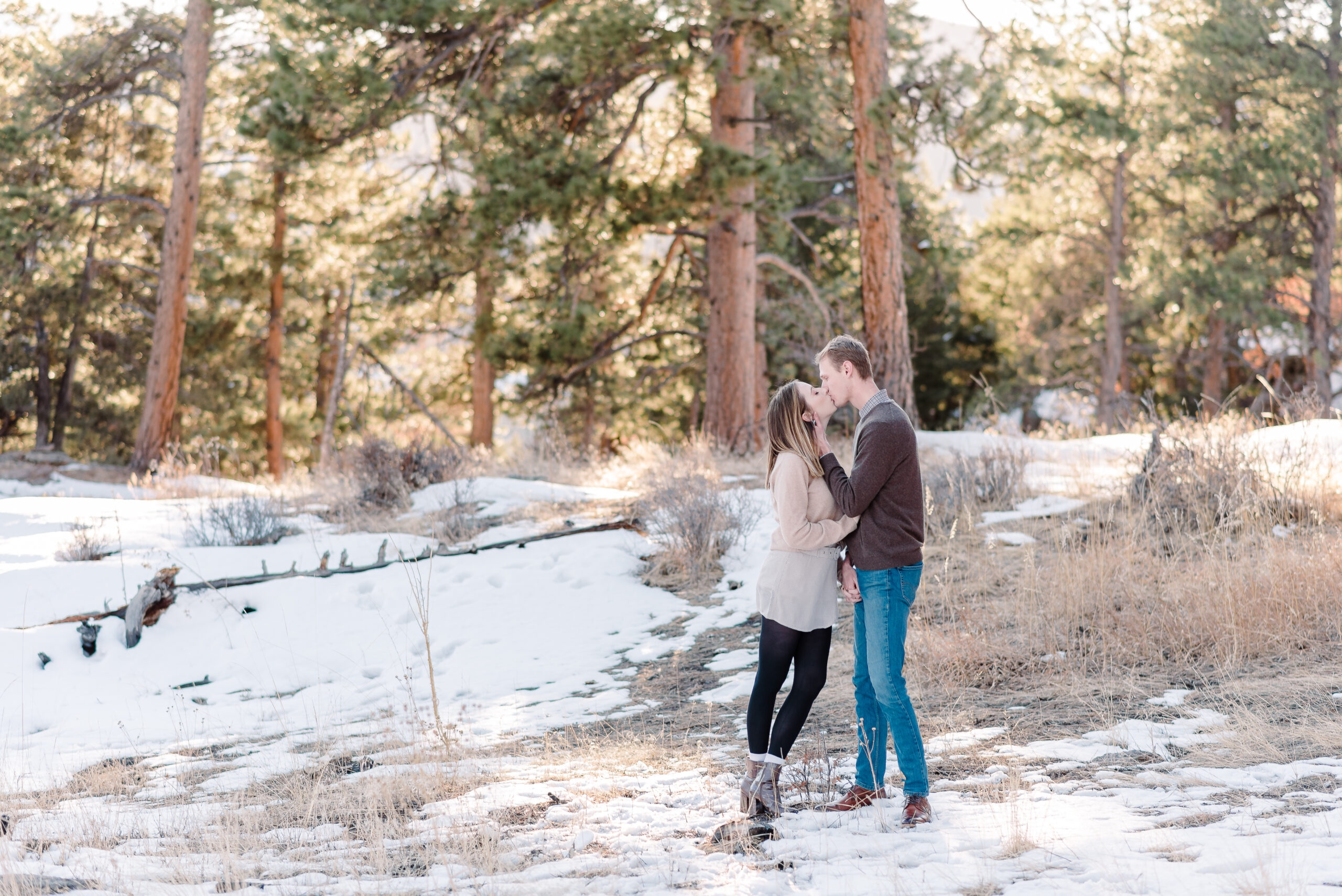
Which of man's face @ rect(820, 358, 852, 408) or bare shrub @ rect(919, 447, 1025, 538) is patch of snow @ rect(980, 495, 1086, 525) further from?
man's face @ rect(820, 358, 852, 408)

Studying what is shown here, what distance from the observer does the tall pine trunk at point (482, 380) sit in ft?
63.0

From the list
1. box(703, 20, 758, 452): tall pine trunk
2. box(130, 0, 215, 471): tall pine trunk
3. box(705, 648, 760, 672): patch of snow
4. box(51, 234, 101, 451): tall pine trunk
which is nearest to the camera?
box(705, 648, 760, 672): patch of snow

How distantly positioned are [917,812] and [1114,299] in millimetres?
24274

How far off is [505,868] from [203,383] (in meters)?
24.9

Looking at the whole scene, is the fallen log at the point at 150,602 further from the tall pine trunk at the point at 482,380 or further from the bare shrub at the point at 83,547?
the tall pine trunk at the point at 482,380

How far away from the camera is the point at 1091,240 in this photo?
85.2 ft

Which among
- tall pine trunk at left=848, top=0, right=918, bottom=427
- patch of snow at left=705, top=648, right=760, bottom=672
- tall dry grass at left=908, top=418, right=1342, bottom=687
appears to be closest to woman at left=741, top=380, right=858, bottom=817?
tall dry grass at left=908, top=418, right=1342, bottom=687

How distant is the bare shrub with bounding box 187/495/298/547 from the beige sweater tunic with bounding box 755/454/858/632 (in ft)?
22.8

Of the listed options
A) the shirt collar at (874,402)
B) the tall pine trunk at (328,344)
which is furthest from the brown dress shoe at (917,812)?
the tall pine trunk at (328,344)

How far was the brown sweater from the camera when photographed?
3459 mm

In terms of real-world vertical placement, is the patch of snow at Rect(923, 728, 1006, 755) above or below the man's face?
below

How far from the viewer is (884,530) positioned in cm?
349

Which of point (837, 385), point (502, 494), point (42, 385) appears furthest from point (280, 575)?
point (42, 385)

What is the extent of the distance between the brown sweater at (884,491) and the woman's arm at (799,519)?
73 millimetres
